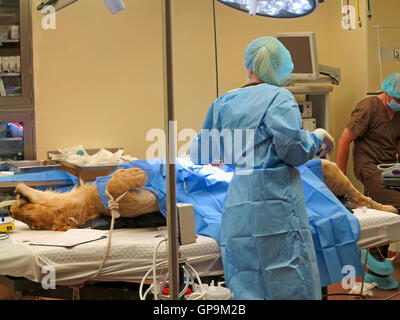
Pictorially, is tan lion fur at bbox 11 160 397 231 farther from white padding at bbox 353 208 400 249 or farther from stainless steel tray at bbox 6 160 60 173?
white padding at bbox 353 208 400 249

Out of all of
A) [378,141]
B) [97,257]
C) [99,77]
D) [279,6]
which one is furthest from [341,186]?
[99,77]

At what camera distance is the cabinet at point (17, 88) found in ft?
4.79

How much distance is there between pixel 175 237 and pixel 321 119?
166cm

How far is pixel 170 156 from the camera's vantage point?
1.09m

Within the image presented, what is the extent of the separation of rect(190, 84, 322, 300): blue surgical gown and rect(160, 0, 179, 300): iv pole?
0.58 metres

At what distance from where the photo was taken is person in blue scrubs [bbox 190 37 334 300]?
165 cm

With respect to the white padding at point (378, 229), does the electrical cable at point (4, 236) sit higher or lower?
higher

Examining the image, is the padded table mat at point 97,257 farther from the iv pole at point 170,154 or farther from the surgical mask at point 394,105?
the surgical mask at point 394,105

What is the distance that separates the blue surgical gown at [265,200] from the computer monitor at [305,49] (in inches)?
40.0

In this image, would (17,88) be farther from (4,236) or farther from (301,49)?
(301,49)

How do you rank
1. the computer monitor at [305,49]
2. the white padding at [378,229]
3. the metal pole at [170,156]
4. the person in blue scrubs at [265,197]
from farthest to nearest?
the computer monitor at [305,49] → the white padding at [378,229] → the person in blue scrubs at [265,197] → the metal pole at [170,156]

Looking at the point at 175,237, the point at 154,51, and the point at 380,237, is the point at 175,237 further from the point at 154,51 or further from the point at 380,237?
the point at 380,237

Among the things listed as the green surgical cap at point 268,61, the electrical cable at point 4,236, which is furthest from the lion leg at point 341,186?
the electrical cable at point 4,236

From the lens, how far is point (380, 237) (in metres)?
2.14
